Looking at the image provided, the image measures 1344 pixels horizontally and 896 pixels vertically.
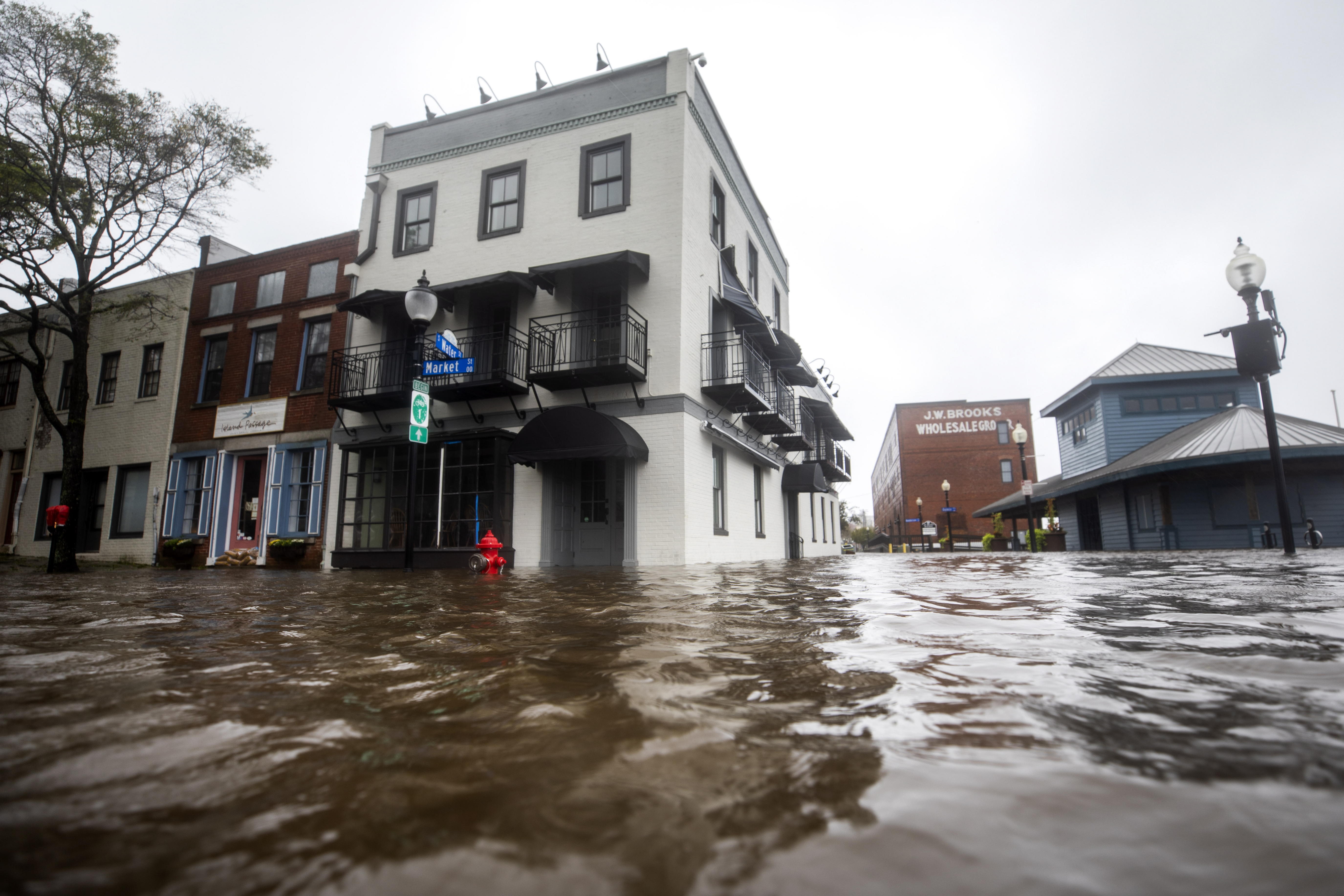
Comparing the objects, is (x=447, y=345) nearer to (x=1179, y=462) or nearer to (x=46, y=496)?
(x=46, y=496)

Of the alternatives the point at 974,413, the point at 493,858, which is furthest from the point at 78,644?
the point at 974,413

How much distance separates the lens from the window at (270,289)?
16.9 m

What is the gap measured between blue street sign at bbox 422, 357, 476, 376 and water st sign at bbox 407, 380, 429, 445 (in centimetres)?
209

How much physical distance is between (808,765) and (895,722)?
32 cm

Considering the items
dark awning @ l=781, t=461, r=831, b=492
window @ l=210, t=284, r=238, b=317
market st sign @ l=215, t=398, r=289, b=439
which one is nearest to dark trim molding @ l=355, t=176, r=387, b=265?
market st sign @ l=215, t=398, r=289, b=439

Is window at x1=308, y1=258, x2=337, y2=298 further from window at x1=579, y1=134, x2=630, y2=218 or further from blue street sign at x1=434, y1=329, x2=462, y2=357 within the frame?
window at x1=579, y1=134, x2=630, y2=218

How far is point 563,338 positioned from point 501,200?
13.6ft

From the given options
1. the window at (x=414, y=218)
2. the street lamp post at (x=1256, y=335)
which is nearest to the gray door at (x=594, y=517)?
the window at (x=414, y=218)

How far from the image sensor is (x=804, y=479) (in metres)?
20.5

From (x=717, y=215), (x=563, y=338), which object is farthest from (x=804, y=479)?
(x=563, y=338)

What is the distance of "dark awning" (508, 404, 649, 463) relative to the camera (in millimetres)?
11500

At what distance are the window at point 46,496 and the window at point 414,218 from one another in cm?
1419

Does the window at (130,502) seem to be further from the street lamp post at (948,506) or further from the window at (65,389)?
the street lamp post at (948,506)

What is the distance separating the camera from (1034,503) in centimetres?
2914
